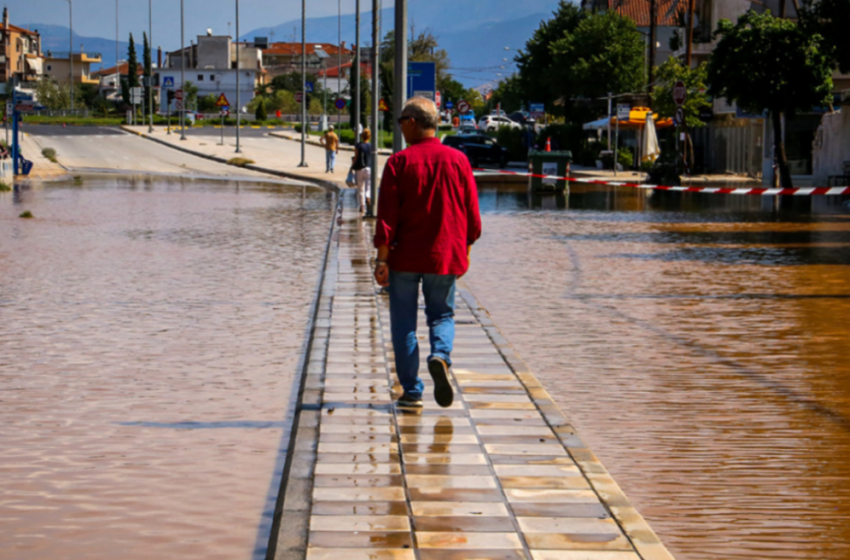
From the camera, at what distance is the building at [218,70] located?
15825 cm

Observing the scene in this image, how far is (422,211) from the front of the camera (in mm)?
6336

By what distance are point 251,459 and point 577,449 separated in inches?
64.8

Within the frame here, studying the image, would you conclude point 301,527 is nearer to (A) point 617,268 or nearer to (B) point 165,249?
(A) point 617,268

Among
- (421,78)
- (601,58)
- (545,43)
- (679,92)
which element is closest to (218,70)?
(545,43)

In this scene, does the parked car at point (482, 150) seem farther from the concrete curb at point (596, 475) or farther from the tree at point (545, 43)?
the concrete curb at point (596, 475)

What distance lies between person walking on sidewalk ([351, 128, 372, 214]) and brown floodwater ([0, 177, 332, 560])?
190 inches

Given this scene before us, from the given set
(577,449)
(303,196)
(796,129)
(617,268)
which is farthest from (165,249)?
(796,129)

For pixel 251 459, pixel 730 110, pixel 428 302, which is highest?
pixel 730 110

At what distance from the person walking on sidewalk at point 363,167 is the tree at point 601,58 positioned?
42829 millimetres

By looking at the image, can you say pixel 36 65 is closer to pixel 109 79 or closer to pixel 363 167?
pixel 109 79

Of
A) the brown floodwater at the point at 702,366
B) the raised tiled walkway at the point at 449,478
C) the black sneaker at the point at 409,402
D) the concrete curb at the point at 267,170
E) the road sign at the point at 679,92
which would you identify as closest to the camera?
the raised tiled walkway at the point at 449,478

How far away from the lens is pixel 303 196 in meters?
30.7

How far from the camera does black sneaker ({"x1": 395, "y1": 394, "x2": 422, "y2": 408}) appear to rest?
21.1 ft

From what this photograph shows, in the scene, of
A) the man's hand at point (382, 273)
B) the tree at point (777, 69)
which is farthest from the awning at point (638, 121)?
the man's hand at point (382, 273)
